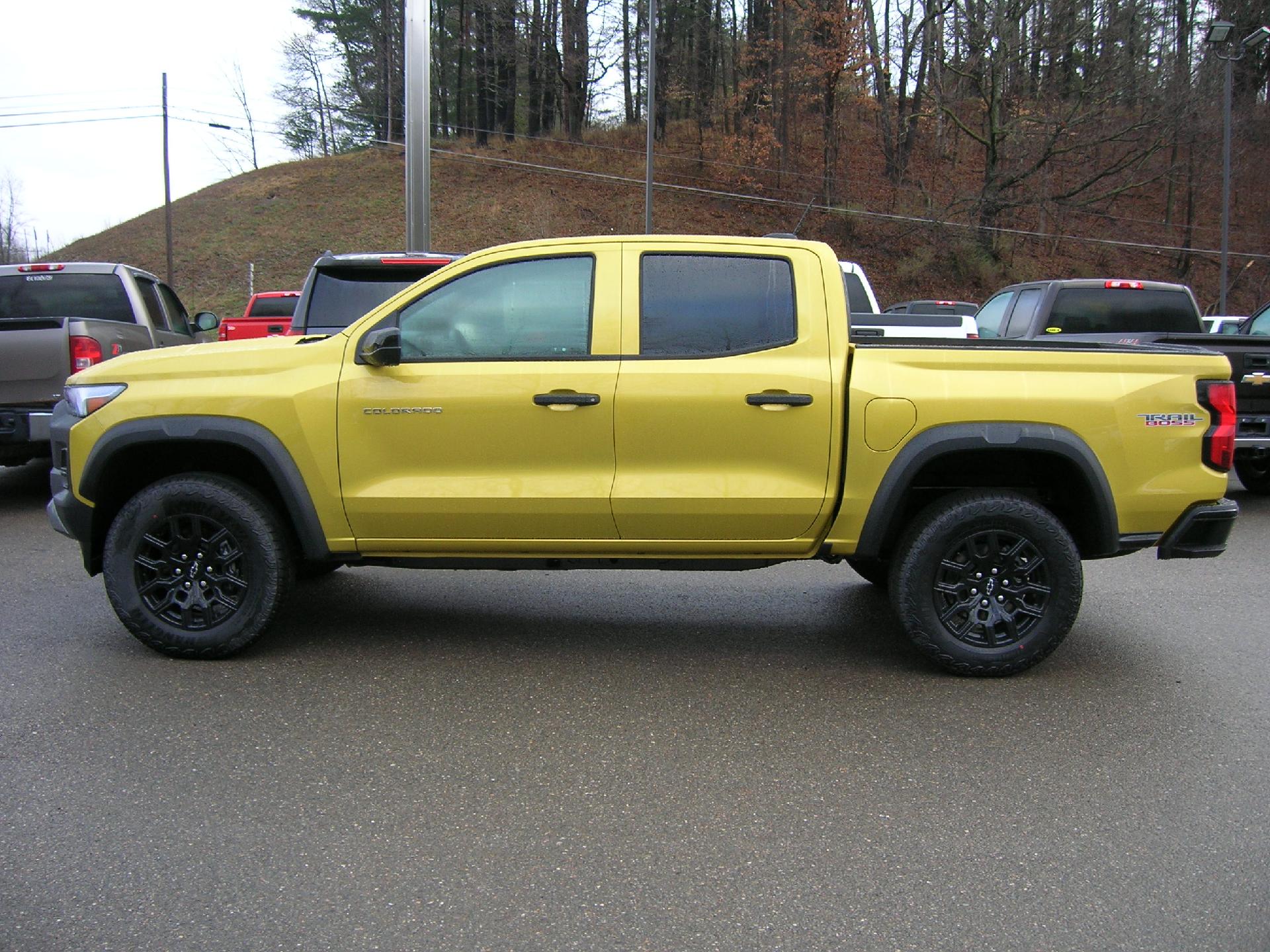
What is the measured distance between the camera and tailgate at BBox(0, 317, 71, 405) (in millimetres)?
8461

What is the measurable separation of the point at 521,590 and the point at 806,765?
2.95m

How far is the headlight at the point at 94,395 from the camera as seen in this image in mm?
4996

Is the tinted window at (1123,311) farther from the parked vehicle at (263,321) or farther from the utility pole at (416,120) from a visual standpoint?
the utility pole at (416,120)

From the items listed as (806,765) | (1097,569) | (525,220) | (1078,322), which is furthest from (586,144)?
(806,765)

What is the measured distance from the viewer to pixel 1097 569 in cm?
728

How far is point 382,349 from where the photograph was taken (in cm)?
478

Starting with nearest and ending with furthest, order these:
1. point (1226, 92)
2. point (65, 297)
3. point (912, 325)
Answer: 1. point (912, 325)
2. point (65, 297)
3. point (1226, 92)

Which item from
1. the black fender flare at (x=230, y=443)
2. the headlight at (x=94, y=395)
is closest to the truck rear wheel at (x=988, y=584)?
the black fender flare at (x=230, y=443)

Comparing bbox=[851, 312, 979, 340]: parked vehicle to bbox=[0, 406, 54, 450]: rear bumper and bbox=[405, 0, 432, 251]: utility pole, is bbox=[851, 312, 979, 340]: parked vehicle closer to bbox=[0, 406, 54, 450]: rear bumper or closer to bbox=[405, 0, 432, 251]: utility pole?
bbox=[0, 406, 54, 450]: rear bumper

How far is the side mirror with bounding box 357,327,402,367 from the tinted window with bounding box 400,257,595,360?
116mm

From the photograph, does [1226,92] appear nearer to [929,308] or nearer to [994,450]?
[929,308]

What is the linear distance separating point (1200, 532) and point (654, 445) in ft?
8.17

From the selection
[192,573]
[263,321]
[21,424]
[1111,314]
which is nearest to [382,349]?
[192,573]

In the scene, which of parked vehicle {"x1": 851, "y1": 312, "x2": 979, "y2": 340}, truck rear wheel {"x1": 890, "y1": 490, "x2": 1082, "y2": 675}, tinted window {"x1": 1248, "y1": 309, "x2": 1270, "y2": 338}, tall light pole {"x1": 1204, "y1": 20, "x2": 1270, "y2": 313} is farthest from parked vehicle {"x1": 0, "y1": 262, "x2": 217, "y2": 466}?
tall light pole {"x1": 1204, "y1": 20, "x2": 1270, "y2": 313}
